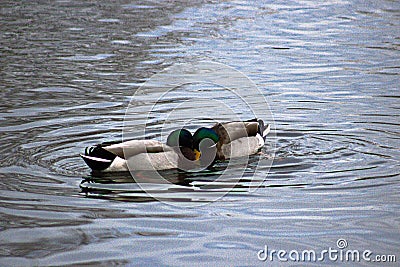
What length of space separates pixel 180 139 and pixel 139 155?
0.66 meters

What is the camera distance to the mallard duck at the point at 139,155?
349 inches

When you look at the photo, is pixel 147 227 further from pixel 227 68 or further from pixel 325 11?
pixel 325 11

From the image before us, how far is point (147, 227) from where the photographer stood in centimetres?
703

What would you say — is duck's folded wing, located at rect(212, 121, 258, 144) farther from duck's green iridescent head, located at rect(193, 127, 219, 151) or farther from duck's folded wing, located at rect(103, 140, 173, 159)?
duck's folded wing, located at rect(103, 140, 173, 159)

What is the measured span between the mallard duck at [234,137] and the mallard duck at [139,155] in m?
0.30

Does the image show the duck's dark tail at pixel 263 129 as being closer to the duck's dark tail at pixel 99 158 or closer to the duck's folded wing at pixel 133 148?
the duck's folded wing at pixel 133 148

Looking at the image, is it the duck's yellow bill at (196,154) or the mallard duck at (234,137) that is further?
the mallard duck at (234,137)

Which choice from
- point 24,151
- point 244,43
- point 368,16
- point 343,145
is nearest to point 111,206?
point 24,151

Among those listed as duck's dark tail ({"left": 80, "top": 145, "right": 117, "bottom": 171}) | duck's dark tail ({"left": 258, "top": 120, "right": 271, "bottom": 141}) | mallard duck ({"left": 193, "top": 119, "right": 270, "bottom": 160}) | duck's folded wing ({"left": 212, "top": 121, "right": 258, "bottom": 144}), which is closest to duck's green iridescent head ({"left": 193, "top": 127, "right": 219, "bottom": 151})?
mallard duck ({"left": 193, "top": 119, "right": 270, "bottom": 160})

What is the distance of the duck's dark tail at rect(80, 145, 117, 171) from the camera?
8805 mm

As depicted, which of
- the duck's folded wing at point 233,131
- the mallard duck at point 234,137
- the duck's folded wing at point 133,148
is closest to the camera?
the duck's folded wing at point 133,148

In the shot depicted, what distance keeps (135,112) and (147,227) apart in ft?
15.3

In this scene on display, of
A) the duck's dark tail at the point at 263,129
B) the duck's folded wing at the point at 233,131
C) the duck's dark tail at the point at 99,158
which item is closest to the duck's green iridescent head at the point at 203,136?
the duck's folded wing at the point at 233,131

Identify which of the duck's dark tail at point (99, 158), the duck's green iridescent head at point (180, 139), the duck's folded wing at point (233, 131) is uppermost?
the duck's folded wing at point (233, 131)
